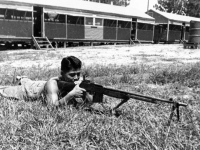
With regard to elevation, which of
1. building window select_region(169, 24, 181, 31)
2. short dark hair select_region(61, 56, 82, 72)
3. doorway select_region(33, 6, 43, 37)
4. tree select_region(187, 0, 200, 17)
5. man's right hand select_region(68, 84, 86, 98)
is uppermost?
tree select_region(187, 0, 200, 17)

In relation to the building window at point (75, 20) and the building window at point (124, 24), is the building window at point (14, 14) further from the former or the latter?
the building window at point (124, 24)

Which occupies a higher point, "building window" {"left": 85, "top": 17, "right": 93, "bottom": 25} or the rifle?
"building window" {"left": 85, "top": 17, "right": 93, "bottom": 25}

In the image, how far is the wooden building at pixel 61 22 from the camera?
15719 millimetres

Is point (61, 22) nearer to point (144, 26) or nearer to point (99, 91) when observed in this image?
point (144, 26)

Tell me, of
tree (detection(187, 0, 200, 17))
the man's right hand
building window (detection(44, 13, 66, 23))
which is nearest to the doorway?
building window (detection(44, 13, 66, 23))

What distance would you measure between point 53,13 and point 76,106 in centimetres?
1549

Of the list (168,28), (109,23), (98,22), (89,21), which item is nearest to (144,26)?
(168,28)

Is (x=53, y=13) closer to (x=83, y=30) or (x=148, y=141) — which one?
(x=83, y=30)

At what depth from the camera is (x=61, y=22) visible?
18.4 m

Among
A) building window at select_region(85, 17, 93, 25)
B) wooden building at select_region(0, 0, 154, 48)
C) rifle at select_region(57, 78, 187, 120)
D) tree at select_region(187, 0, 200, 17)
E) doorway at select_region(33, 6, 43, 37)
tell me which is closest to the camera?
rifle at select_region(57, 78, 187, 120)

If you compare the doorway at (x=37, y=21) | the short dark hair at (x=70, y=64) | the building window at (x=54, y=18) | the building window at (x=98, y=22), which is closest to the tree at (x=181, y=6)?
the building window at (x=98, y=22)

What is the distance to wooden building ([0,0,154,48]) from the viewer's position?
1572 cm

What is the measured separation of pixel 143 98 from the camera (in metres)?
2.40

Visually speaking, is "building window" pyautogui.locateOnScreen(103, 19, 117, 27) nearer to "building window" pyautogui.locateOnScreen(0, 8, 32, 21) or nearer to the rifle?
"building window" pyautogui.locateOnScreen(0, 8, 32, 21)
